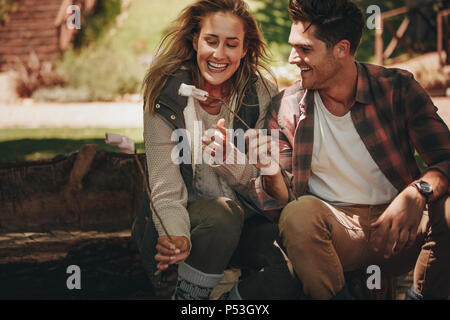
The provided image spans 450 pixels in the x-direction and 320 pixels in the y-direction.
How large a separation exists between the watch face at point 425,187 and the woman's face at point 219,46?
3.31ft

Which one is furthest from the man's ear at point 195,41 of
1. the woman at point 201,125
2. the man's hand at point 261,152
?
the man's hand at point 261,152

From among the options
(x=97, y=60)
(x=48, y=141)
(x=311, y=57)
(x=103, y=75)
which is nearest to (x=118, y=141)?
(x=311, y=57)

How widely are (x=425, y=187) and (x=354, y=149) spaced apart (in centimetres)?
39

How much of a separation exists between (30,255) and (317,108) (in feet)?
5.38

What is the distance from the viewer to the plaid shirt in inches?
104

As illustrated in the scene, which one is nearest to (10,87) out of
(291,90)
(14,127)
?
(14,127)

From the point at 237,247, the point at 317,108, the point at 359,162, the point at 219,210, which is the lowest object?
the point at 237,247

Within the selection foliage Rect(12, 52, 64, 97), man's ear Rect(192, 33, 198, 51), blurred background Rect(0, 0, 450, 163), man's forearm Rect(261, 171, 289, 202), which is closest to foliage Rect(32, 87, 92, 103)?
blurred background Rect(0, 0, 450, 163)

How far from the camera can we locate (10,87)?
33.7 ft

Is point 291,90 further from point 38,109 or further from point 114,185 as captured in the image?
point 38,109

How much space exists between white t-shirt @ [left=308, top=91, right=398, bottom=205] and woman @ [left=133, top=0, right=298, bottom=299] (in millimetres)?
323

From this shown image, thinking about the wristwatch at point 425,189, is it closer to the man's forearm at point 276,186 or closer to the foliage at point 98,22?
the man's forearm at point 276,186

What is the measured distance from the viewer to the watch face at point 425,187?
8.08ft

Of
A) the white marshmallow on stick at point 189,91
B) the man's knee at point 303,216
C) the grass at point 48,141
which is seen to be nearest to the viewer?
the man's knee at point 303,216
